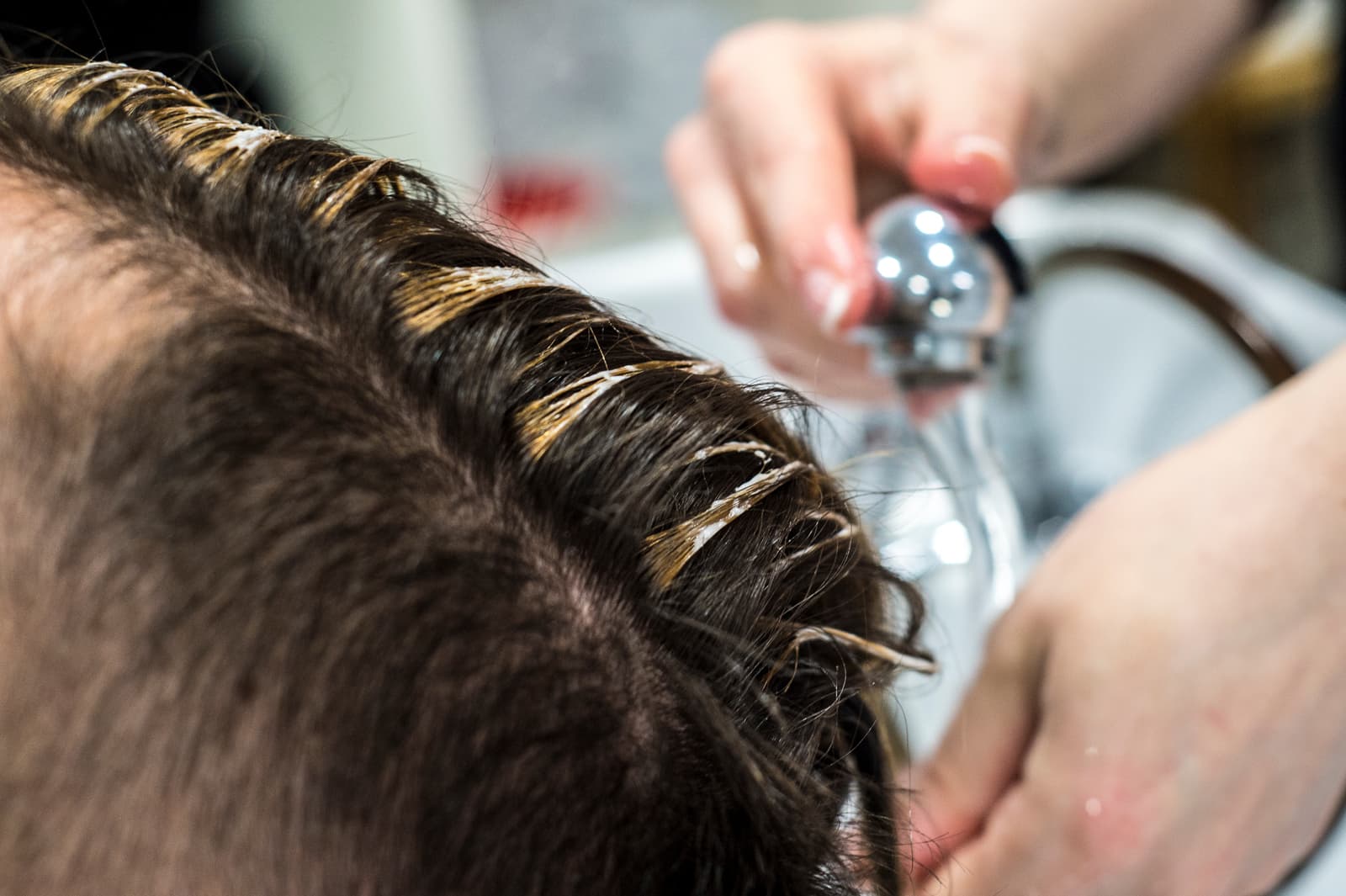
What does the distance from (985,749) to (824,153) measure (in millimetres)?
285

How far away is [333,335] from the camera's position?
28 centimetres

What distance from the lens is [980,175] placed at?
0.48m

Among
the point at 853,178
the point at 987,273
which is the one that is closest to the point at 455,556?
the point at 987,273

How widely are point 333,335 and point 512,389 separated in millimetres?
47

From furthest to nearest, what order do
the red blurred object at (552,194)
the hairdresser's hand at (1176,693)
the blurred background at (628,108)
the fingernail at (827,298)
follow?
the red blurred object at (552,194)
the blurred background at (628,108)
the fingernail at (827,298)
the hairdresser's hand at (1176,693)

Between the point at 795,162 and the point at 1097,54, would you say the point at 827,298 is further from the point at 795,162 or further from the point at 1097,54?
the point at 1097,54

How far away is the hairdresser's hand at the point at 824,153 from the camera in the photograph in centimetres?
49

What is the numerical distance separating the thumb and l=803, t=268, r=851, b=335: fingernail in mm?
140

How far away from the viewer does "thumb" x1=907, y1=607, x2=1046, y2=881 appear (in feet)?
1.23

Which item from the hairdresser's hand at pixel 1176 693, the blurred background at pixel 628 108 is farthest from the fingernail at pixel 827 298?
the blurred background at pixel 628 108

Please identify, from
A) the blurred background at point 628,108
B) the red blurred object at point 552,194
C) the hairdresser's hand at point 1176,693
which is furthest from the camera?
the red blurred object at point 552,194

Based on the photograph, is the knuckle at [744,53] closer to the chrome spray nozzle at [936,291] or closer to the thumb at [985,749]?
the chrome spray nozzle at [936,291]

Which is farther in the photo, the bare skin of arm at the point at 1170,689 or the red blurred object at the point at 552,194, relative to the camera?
the red blurred object at the point at 552,194

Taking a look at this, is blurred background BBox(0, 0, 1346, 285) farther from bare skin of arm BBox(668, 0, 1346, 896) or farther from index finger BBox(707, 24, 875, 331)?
bare skin of arm BBox(668, 0, 1346, 896)
